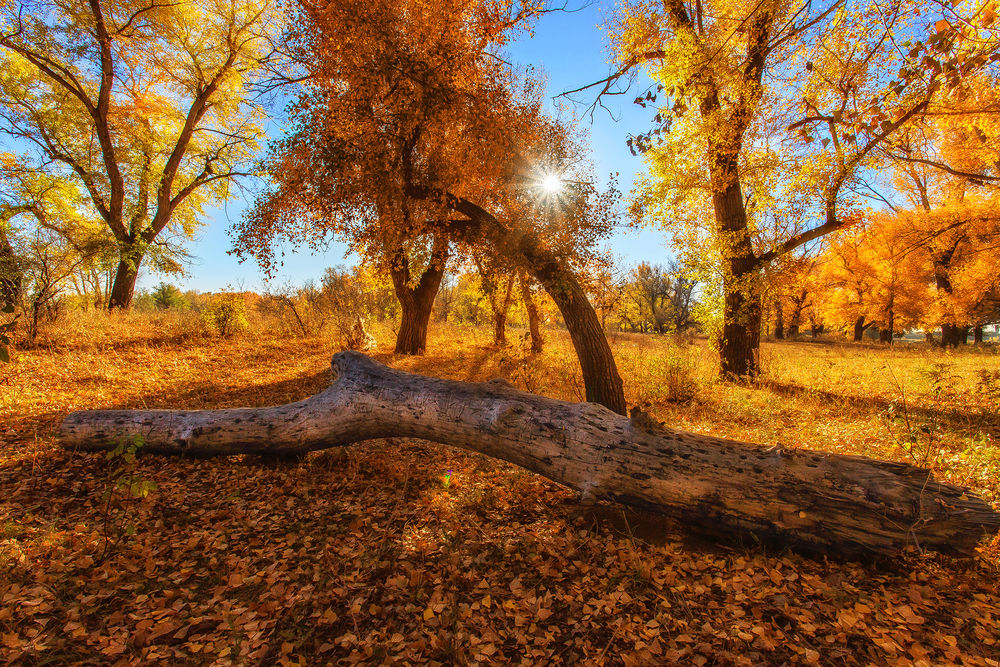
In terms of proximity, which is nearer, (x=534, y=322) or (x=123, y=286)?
(x=123, y=286)

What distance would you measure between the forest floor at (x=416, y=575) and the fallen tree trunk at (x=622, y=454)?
26 centimetres

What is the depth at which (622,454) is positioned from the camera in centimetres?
386

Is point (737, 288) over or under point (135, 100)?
under

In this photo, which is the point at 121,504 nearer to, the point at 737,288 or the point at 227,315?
the point at 737,288

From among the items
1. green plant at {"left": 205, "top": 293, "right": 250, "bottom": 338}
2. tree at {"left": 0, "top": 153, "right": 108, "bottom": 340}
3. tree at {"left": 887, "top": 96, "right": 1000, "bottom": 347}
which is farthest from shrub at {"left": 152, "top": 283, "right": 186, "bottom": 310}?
tree at {"left": 887, "top": 96, "right": 1000, "bottom": 347}

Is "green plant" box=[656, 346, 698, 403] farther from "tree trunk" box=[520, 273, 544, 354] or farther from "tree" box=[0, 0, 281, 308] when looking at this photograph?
"tree" box=[0, 0, 281, 308]

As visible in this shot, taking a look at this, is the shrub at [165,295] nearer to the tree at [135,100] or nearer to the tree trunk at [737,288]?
the tree at [135,100]

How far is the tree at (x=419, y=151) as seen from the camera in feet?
23.8

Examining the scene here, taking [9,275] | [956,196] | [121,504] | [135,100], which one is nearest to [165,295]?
[135,100]

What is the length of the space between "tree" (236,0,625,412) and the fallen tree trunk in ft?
13.0

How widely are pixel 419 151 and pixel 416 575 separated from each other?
7945mm

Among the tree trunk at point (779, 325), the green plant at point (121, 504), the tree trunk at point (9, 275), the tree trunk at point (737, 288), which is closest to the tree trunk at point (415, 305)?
the tree trunk at point (9, 275)

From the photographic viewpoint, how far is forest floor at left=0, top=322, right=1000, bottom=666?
2564 mm

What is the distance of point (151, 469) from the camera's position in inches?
196
